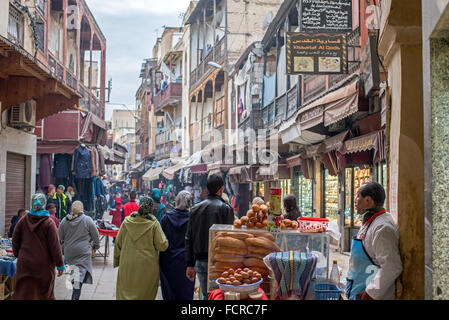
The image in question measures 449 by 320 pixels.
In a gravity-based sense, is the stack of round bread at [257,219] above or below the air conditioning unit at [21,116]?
below

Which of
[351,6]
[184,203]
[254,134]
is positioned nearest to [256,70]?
[254,134]

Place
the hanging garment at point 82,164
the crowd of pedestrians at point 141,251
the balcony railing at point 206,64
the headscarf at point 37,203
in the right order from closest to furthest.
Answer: the crowd of pedestrians at point 141,251 < the headscarf at point 37,203 < the hanging garment at point 82,164 < the balcony railing at point 206,64

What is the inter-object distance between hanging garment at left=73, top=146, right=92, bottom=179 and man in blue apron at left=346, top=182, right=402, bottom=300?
14.1 m

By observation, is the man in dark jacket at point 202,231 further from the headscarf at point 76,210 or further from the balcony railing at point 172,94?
the balcony railing at point 172,94

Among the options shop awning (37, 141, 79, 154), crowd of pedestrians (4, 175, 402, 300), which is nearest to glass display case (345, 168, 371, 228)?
crowd of pedestrians (4, 175, 402, 300)

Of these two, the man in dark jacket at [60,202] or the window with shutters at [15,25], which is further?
the man in dark jacket at [60,202]

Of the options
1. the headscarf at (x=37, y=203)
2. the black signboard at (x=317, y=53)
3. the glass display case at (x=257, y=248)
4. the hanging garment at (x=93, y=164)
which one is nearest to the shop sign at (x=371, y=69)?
the black signboard at (x=317, y=53)

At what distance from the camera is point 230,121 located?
1038 inches

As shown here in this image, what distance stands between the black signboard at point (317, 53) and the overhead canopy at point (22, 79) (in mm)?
5036

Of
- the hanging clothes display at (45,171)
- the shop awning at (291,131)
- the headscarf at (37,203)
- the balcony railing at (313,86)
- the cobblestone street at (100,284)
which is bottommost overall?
the cobblestone street at (100,284)

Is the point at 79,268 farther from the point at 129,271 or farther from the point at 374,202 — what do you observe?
the point at 374,202

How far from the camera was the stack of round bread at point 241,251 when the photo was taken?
4.74m

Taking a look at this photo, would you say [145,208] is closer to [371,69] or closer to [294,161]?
[371,69]

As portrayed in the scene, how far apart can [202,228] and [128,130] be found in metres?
86.5
